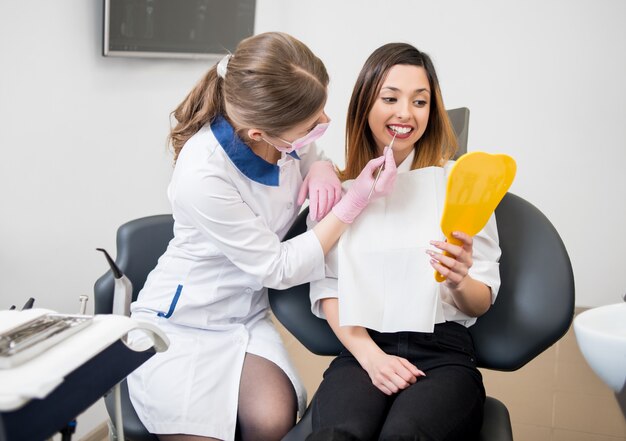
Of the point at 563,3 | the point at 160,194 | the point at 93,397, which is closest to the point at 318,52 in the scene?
the point at 563,3

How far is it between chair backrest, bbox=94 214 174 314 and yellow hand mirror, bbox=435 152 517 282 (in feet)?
2.53

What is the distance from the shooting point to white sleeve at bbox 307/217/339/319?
4.59 feet

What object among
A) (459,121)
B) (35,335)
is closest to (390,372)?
(35,335)

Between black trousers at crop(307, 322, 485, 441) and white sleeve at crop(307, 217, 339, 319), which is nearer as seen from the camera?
black trousers at crop(307, 322, 485, 441)

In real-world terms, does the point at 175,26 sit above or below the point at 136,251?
above

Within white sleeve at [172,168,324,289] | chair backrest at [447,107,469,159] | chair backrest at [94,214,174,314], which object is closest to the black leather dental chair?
chair backrest at [94,214,174,314]

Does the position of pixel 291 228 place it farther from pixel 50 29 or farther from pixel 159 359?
pixel 50 29

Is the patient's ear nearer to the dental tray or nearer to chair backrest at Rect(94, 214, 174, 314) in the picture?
chair backrest at Rect(94, 214, 174, 314)

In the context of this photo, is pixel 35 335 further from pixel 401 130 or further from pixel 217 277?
pixel 401 130

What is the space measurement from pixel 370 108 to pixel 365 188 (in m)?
0.24

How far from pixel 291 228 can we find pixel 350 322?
30cm

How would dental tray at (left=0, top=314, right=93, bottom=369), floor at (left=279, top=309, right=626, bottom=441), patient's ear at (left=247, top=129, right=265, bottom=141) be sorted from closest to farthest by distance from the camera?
dental tray at (left=0, top=314, right=93, bottom=369) → patient's ear at (left=247, top=129, right=265, bottom=141) → floor at (left=279, top=309, right=626, bottom=441)

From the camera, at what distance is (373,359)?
1310 millimetres

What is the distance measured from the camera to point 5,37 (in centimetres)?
164
